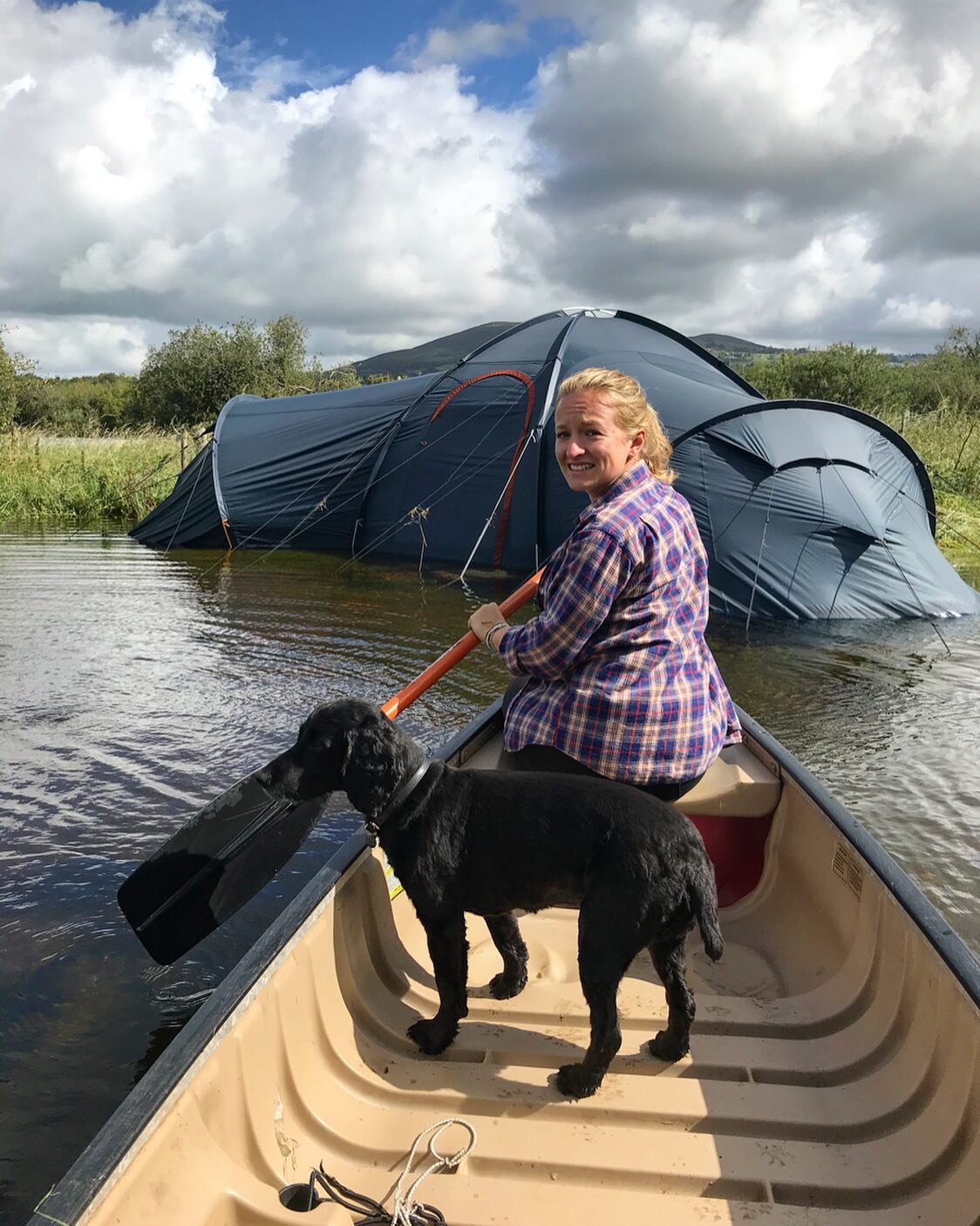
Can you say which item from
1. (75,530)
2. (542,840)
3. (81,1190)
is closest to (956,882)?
(542,840)

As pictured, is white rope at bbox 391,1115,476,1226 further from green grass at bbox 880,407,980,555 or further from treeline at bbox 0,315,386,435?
treeline at bbox 0,315,386,435

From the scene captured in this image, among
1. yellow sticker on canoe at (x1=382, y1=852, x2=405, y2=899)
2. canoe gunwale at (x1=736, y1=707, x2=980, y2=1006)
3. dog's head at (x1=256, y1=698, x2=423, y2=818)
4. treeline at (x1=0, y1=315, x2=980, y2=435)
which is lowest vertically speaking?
yellow sticker on canoe at (x1=382, y1=852, x2=405, y2=899)

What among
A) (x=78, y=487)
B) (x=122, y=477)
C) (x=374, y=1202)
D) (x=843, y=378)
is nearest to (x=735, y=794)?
(x=374, y=1202)

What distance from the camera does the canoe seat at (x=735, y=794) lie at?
3.84 metres

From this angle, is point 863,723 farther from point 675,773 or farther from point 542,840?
point 542,840

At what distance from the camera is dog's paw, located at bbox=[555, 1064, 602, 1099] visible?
277 cm

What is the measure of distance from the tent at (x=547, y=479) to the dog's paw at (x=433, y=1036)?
8317mm

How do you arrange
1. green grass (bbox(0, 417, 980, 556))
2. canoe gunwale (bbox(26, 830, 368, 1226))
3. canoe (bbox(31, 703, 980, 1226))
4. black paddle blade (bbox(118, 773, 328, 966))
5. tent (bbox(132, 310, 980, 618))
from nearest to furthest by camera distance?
canoe gunwale (bbox(26, 830, 368, 1226))
canoe (bbox(31, 703, 980, 1226))
black paddle blade (bbox(118, 773, 328, 966))
tent (bbox(132, 310, 980, 618))
green grass (bbox(0, 417, 980, 556))

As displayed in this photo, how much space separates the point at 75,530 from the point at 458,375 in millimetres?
8682

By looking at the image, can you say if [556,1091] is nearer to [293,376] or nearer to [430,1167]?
[430,1167]

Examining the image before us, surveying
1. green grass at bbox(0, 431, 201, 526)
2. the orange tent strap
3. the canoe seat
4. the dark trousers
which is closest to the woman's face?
the dark trousers

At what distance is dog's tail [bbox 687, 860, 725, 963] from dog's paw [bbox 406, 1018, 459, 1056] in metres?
0.88

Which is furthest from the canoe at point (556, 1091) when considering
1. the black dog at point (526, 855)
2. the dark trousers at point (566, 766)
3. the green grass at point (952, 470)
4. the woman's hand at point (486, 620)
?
the green grass at point (952, 470)

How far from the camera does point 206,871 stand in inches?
151
